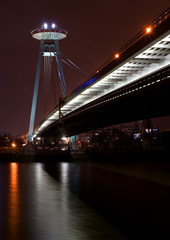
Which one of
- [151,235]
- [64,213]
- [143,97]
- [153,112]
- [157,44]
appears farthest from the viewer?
[153,112]

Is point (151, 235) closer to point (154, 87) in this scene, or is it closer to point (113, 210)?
point (113, 210)

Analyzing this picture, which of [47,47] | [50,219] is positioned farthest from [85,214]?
[47,47]

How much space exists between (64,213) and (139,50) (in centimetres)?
2092

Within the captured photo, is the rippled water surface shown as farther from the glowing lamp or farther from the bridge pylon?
the bridge pylon

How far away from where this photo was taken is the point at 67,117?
61.9 m

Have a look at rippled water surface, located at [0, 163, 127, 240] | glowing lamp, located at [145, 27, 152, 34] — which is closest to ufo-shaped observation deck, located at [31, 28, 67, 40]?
glowing lamp, located at [145, 27, 152, 34]

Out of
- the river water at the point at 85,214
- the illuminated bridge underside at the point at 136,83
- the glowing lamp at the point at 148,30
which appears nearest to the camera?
the river water at the point at 85,214

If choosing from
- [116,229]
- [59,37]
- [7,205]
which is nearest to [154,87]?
[7,205]

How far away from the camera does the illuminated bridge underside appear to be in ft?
91.1

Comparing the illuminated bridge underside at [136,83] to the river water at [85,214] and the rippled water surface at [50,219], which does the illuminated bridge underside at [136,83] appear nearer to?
the river water at [85,214]

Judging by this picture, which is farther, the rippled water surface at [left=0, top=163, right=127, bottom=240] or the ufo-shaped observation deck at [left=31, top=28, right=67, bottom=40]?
the ufo-shaped observation deck at [left=31, top=28, right=67, bottom=40]

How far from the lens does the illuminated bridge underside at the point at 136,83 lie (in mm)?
27781

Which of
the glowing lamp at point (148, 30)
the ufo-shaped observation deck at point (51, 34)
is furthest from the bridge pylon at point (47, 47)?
the glowing lamp at point (148, 30)

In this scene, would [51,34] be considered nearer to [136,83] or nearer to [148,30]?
[136,83]
